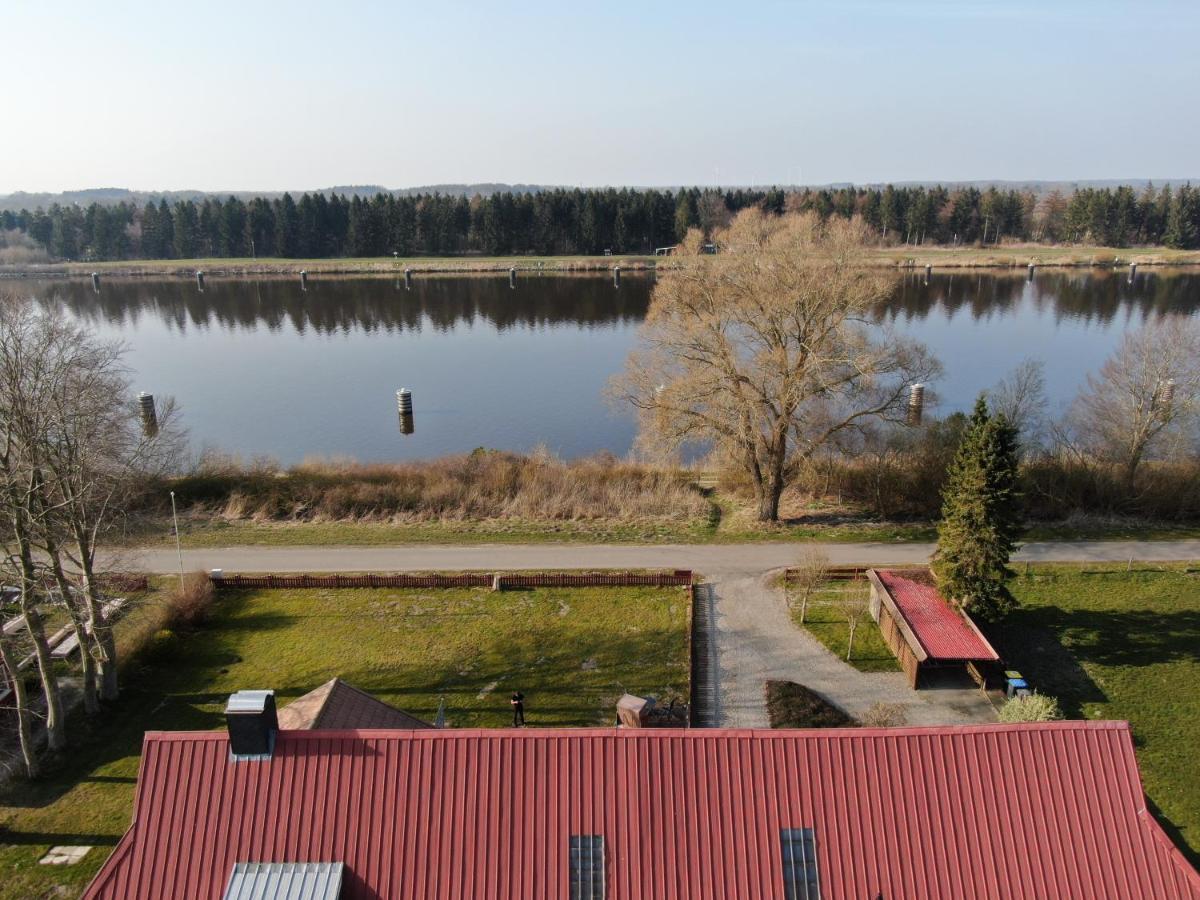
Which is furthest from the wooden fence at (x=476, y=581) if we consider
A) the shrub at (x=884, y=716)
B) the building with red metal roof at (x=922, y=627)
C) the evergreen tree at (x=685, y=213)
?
the evergreen tree at (x=685, y=213)

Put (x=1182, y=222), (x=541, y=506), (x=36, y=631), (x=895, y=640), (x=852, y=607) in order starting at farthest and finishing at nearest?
(x=1182, y=222) < (x=541, y=506) < (x=852, y=607) < (x=895, y=640) < (x=36, y=631)

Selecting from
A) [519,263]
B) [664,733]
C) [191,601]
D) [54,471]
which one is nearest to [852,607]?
[664,733]

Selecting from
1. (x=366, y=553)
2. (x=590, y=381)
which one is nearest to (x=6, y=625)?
(x=366, y=553)

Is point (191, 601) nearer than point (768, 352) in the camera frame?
Yes

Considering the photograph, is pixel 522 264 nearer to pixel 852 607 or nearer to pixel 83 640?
pixel 852 607

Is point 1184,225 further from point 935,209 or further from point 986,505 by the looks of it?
point 986,505

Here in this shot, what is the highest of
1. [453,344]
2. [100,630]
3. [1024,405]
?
[1024,405]

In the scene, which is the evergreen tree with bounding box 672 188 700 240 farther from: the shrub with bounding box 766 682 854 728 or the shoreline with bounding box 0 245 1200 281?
the shrub with bounding box 766 682 854 728
